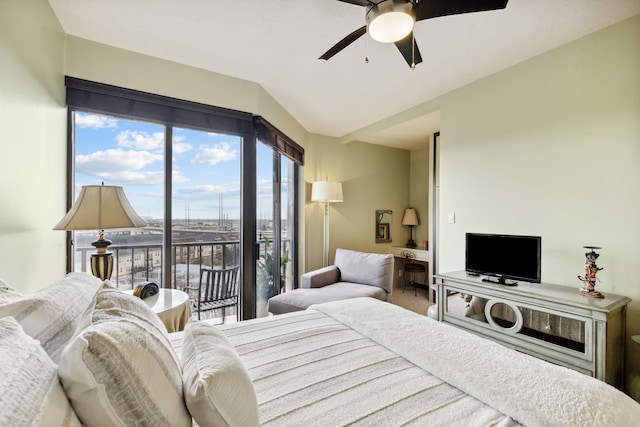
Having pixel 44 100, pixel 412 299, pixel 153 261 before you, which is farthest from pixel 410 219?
pixel 44 100

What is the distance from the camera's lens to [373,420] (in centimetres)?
86

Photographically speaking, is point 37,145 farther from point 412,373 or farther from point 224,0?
point 412,373

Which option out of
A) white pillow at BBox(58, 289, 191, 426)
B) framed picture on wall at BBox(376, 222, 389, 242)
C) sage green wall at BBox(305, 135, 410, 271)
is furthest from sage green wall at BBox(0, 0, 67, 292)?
framed picture on wall at BBox(376, 222, 389, 242)

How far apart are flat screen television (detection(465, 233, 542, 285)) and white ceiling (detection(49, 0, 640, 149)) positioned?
150 cm

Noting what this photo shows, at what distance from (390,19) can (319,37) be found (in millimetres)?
876

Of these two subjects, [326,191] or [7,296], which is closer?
[7,296]

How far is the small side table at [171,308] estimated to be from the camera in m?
1.78

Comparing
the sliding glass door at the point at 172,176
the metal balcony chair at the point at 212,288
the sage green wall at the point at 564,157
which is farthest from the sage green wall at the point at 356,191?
the sage green wall at the point at 564,157

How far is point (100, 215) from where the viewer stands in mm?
1706

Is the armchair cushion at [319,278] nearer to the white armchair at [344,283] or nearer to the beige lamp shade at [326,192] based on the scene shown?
the white armchair at [344,283]

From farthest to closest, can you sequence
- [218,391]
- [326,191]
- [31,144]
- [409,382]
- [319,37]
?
1. [326,191]
2. [319,37]
3. [31,144]
4. [409,382]
5. [218,391]

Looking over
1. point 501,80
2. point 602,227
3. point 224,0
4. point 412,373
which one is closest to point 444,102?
point 501,80

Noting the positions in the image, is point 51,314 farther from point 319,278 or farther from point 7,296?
point 319,278

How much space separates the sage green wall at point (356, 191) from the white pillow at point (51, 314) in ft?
11.0
